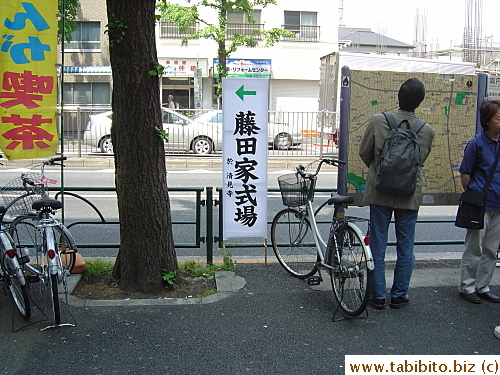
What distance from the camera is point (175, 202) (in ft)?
33.3

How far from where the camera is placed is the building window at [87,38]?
2972cm

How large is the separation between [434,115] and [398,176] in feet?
6.23

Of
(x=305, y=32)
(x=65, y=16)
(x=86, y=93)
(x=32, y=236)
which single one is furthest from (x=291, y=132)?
(x=86, y=93)

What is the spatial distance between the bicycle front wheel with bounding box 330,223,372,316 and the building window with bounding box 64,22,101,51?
2832 centimetres

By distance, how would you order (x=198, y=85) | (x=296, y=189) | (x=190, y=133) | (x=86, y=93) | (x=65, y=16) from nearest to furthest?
(x=296, y=189), (x=65, y=16), (x=190, y=133), (x=198, y=85), (x=86, y=93)

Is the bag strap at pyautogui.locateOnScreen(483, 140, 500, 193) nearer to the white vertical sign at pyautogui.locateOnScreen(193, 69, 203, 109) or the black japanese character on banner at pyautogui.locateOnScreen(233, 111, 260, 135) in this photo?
the black japanese character on banner at pyautogui.locateOnScreen(233, 111, 260, 135)

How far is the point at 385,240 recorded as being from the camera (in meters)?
4.64

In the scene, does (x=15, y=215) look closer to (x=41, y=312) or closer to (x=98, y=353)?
(x=41, y=312)

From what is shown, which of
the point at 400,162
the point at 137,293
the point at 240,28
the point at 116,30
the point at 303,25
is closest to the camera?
the point at 400,162

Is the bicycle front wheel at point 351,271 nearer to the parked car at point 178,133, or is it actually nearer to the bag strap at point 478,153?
the bag strap at point 478,153

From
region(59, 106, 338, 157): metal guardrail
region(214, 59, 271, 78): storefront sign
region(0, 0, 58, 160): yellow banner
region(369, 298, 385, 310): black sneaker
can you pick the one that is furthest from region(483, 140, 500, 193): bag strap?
region(214, 59, 271, 78): storefront sign

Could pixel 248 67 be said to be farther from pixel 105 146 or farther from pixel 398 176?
pixel 398 176

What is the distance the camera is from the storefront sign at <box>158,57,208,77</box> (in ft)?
100

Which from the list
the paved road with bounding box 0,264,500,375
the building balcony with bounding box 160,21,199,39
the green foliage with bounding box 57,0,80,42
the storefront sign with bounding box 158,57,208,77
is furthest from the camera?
the building balcony with bounding box 160,21,199,39
